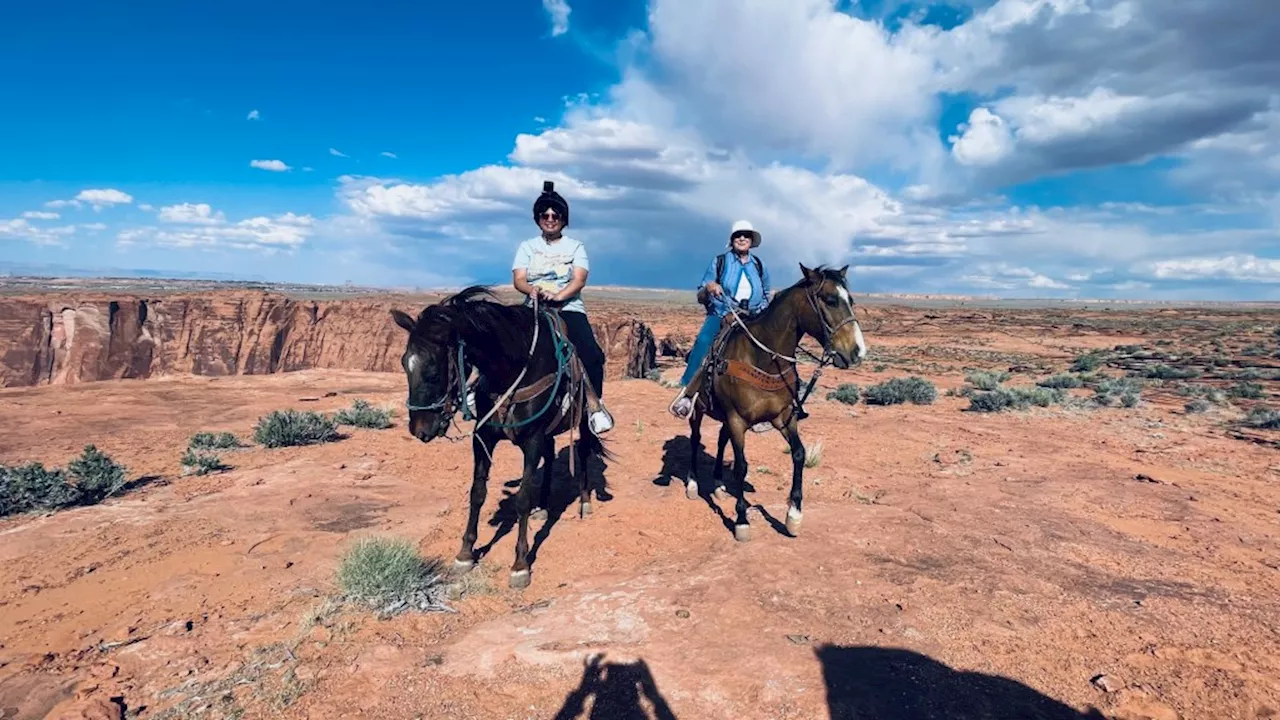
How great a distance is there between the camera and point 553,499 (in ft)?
27.2

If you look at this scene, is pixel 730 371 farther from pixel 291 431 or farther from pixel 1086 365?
pixel 1086 365

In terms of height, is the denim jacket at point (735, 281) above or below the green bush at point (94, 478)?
above

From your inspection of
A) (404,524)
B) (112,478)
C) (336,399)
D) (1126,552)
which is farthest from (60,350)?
(1126,552)

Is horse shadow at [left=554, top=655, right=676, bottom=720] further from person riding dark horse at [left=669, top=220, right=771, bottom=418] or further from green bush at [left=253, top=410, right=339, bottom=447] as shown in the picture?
green bush at [left=253, top=410, right=339, bottom=447]

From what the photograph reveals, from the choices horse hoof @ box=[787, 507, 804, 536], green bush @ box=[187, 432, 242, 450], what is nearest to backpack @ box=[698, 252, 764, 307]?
horse hoof @ box=[787, 507, 804, 536]

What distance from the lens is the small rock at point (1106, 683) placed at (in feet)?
12.6

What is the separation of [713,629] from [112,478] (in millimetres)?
8611

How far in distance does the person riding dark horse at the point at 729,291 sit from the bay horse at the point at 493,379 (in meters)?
1.78

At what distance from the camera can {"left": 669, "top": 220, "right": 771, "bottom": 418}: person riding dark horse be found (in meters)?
7.93

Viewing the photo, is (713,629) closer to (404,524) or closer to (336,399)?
(404,524)

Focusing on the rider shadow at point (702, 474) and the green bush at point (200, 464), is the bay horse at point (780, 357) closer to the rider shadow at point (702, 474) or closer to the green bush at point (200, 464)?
the rider shadow at point (702, 474)

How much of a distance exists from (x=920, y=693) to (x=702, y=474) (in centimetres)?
595

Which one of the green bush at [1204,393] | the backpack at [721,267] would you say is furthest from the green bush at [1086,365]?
the backpack at [721,267]

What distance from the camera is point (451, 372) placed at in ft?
15.8
